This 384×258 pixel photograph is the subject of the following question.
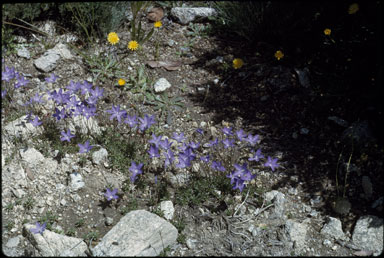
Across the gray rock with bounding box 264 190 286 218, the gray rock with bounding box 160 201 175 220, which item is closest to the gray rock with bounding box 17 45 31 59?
the gray rock with bounding box 160 201 175 220

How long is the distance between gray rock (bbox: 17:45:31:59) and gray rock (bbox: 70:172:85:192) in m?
1.87

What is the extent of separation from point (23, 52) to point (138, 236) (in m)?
2.82

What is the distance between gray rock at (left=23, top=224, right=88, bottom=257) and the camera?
3.24 meters

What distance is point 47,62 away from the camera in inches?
186

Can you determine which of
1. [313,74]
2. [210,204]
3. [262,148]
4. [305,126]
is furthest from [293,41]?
[210,204]

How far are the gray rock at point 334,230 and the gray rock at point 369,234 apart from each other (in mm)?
107

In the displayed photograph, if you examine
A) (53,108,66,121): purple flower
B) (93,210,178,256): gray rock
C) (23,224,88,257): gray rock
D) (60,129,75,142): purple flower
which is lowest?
(23,224,88,257): gray rock

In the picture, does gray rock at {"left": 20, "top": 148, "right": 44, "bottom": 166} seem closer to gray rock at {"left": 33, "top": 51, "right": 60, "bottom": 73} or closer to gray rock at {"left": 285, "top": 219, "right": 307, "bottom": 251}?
gray rock at {"left": 33, "top": 51, "right": 60, "bottom": 73}

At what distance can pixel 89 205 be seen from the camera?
3584 millimetres

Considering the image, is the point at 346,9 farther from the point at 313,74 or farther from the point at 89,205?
the point at 89,205

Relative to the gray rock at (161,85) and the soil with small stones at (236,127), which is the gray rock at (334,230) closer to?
the soil with small stones at (236,127)

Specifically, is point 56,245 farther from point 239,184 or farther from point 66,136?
point 239,184

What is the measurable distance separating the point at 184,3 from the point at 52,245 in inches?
154

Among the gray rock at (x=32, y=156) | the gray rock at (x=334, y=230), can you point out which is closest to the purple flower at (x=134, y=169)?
the gray rock at (x=32, y=156)
